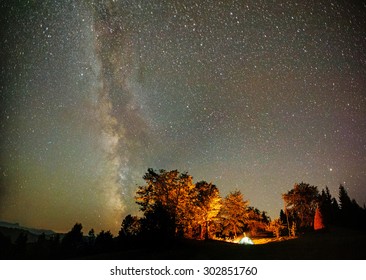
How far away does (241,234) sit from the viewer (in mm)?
43000

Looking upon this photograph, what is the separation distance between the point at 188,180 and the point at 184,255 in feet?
58.2

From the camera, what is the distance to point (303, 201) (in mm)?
42094

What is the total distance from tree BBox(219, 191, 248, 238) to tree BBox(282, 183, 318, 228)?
21.5 ft

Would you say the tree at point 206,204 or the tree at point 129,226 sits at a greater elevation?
the tree at point 206,204

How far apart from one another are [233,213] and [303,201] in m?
10.8

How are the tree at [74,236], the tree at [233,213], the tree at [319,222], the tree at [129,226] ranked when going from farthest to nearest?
1. the tree at [233,213]
2. the tree at [74,236]
3. the tree at [319,222]
4. the tree at [129,226]

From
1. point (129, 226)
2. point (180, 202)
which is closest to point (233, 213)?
point (180, 202)

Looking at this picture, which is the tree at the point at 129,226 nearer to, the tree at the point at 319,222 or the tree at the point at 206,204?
the tree at the point at 206,204

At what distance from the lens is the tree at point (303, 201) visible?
41625 mm

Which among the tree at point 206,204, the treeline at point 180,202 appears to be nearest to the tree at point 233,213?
the treeline at point 180,202

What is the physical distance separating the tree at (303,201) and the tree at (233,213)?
6.56m

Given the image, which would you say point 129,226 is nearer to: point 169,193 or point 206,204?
point 169,193

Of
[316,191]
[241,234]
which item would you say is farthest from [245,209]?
[316,191]
